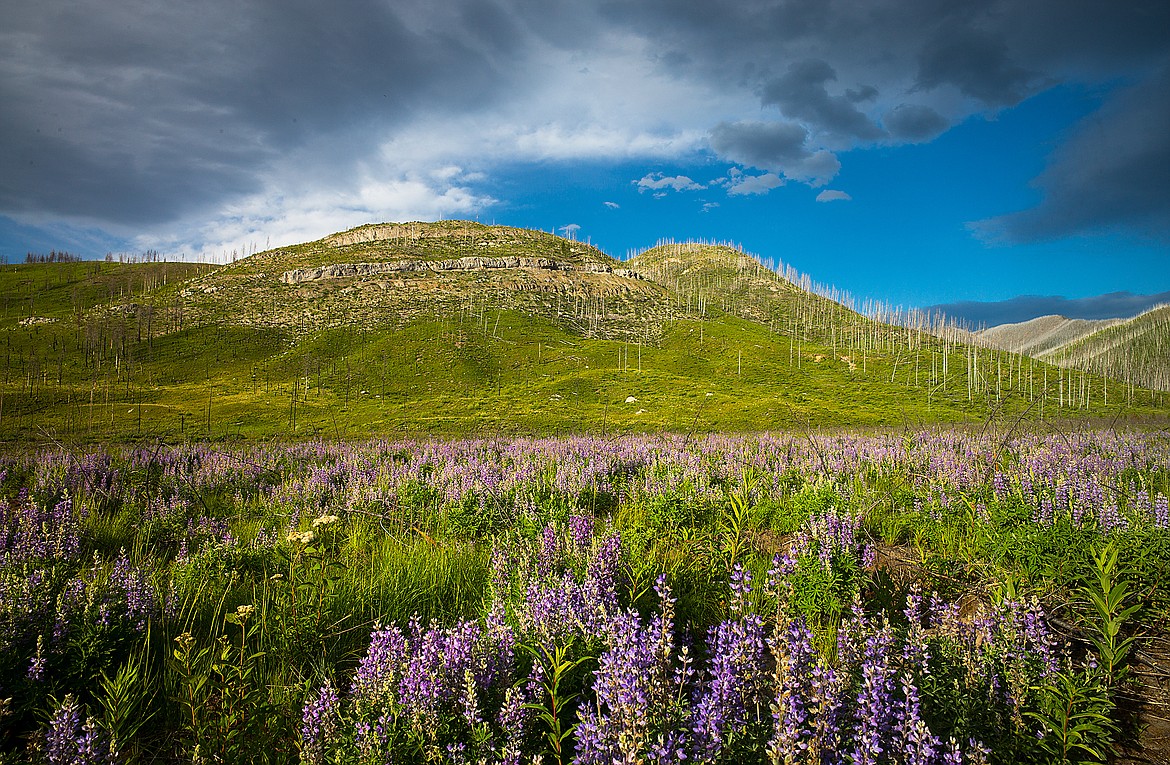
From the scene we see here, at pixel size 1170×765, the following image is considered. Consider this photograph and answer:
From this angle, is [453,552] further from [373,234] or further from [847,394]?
[373,234]

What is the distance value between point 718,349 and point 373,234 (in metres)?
139

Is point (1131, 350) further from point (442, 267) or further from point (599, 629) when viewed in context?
point (599, 629)

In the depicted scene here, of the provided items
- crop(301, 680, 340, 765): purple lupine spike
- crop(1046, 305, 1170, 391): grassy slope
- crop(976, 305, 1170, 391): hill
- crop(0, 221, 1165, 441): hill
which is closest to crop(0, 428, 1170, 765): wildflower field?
crop(301, 680, 340, 765): purple lupine spike

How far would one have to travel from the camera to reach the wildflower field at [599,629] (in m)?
2.12

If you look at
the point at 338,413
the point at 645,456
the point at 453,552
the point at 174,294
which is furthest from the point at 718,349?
the point at 174,294

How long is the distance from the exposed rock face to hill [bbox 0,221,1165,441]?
645mm

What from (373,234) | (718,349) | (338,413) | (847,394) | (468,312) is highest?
(373,234)

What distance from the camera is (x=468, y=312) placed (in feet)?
355

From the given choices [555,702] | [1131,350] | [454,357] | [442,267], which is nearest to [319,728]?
[555,702]

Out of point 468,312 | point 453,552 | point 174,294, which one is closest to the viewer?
point 453,552

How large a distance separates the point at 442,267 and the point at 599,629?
145 metres

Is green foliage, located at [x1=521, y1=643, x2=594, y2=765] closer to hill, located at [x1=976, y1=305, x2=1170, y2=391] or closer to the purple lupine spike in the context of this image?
the purple lupine spike

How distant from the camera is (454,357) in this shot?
8450cm

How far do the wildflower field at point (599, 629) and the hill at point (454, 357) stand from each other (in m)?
22.9
